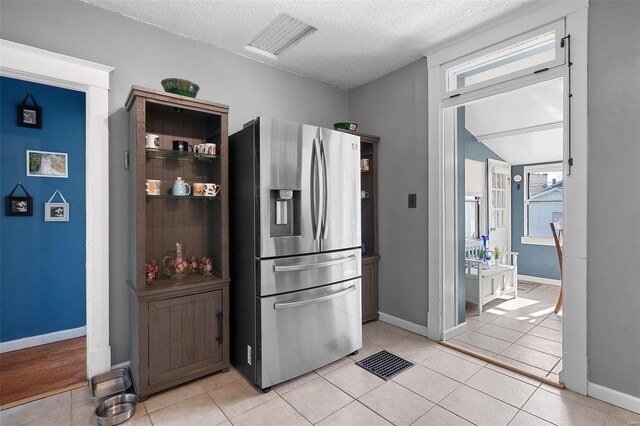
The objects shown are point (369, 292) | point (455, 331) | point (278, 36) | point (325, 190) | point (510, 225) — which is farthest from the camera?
point (510, 225)

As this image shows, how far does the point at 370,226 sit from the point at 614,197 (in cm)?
209

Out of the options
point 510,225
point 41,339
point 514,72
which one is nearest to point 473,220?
→ point 510,225

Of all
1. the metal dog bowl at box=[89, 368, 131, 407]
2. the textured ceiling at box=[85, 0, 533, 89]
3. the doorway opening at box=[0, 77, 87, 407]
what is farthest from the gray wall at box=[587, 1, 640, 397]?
the doorway opening at box=[0, 77, 87, 407]

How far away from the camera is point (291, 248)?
2312mm

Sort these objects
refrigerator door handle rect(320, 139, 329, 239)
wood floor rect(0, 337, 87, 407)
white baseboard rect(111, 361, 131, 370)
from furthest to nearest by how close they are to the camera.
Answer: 1. refrigerator door handle rect(320, 139, 329, 239)
2. white baseboard rect(111, 361, 131, 370)
3. wood floor rect(0, 337, 87, 407)

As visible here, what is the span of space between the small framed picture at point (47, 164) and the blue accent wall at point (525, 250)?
6740mm

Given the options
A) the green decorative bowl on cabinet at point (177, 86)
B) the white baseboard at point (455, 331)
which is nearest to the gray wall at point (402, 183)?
the white baseboard at point (455, 331)

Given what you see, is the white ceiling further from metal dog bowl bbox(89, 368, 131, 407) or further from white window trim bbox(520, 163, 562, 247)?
metal dog bowl bbox(89, 368, 131, 407)

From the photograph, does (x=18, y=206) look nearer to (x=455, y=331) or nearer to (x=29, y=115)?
(x=29, y=115)

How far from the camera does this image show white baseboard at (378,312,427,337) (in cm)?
312

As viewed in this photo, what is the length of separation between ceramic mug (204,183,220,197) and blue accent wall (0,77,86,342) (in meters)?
1.70

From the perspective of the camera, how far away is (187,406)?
2.03 metres

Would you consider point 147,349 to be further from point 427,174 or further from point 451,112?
point 451,112

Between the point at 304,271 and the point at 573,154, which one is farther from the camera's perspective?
the point at 304,271
